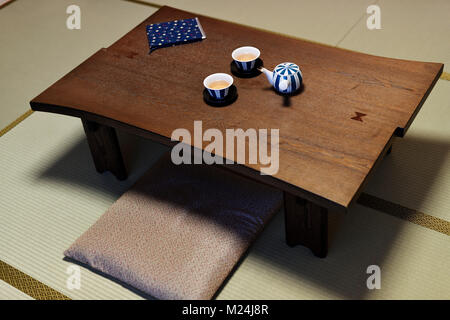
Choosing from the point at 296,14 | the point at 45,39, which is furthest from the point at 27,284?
the point at 296,14

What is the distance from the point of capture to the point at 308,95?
7.33 ft

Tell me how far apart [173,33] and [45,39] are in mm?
1572

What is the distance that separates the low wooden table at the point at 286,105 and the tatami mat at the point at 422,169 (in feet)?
1.56

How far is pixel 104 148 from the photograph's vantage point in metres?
2.59

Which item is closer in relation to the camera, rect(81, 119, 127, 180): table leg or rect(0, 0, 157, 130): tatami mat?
rect(81, 119, 127, 180): table leg

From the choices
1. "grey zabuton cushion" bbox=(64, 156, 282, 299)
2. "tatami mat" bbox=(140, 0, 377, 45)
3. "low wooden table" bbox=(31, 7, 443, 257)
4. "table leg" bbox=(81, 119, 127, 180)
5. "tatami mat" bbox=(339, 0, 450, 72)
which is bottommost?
"tatami mat" bbox=(140, 0, 377, 45)

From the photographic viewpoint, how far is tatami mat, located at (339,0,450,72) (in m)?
3.30

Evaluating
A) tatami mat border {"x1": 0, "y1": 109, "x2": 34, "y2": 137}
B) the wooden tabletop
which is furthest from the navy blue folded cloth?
tatami mat border {"x1": 0, "y1": 109, "x2": 34, "y2": 137}

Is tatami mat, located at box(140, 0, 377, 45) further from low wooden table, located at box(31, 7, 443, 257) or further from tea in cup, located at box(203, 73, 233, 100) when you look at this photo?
tea in cup, located at box(203, 73, 233, 100)

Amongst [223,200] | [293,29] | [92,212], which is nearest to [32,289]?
[92,212]

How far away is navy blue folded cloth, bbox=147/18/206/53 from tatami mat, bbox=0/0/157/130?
1020 mm

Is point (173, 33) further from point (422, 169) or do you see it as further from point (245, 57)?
point (422, 169)

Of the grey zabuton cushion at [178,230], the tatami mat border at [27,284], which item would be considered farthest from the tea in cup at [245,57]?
the tatami mat border at [27,284]
